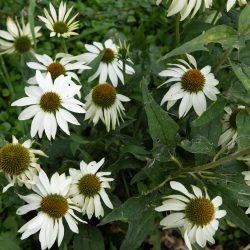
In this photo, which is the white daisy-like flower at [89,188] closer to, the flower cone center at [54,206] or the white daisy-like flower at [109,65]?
the flower cone center at [54,206]

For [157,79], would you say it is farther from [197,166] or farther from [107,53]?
[197,166]

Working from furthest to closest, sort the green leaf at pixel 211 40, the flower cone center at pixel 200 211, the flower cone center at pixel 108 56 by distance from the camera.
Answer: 1. the flower cone center at pixel 108 56
2. the flower cone center at pixel 200 211
3. the green leaf at pixel 211 40

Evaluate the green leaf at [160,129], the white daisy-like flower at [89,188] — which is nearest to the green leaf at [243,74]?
the green leaf at [160,129]

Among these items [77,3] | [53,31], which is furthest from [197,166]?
[77,3]

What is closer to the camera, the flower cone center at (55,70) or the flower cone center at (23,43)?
the flower cone center at (55,70)

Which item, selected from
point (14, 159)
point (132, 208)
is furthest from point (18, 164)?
point (132, 208)

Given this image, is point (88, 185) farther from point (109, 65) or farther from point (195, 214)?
point (109, 65)
